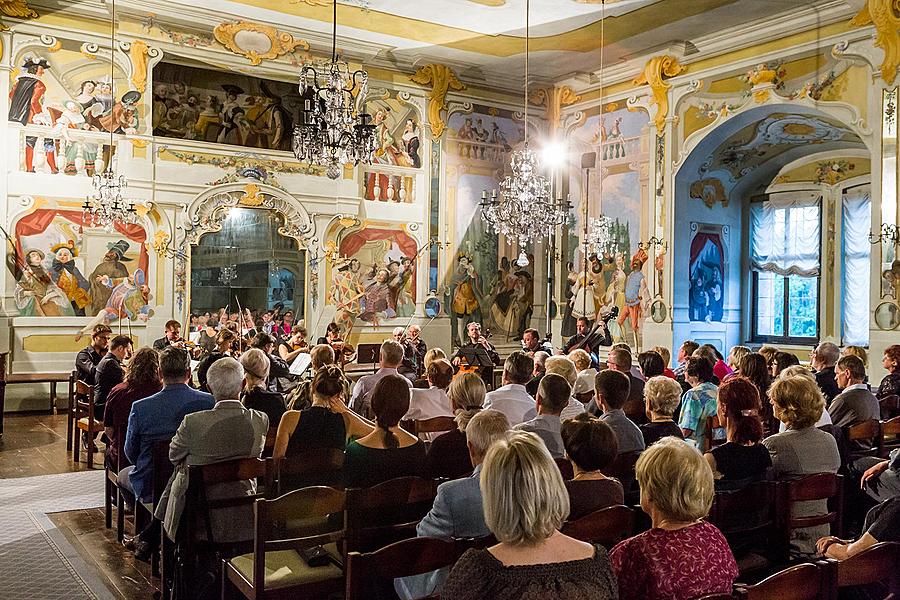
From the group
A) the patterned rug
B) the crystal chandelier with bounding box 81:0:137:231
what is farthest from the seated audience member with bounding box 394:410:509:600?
the crystal chandelier with bounding box 81:0:137:231

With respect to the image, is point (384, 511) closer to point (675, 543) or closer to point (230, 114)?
point (675, 543)

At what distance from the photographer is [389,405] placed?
388 cm

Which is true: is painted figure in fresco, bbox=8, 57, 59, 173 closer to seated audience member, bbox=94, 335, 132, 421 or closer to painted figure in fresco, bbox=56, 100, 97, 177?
painted figure in fresco, bbox=56, 100, 97, 177

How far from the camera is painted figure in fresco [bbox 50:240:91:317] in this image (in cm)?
1123

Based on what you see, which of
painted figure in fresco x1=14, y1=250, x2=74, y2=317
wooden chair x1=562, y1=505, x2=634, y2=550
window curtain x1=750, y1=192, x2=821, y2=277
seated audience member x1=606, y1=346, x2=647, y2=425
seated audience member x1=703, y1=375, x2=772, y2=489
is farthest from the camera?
window curtain x1=750, y1=192, x2=821, y2=277

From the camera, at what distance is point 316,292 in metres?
13.3

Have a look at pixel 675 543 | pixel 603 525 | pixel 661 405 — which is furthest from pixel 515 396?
pixel 675 543

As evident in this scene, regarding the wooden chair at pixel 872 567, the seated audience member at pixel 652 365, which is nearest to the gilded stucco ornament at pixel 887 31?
the seated audience member at pixel 652 365

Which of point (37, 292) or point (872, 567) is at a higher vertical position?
point (37, 292)

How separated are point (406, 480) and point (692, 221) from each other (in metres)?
11.5

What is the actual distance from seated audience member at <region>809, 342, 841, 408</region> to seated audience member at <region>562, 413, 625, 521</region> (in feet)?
14.9

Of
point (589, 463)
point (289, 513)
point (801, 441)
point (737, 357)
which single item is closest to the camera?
point (289, 513)

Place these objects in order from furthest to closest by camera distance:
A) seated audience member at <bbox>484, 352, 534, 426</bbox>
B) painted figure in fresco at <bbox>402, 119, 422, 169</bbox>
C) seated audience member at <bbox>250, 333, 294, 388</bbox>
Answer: painted figure in fresco at <bbox>402, 119, 422, 169</bbox>, seated audience member at <bbox>250, 333, 294, 388</bbox>, seated audience member at <bbox>484, 352, 534, 426</bbox>

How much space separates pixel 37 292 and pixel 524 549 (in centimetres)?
1104
